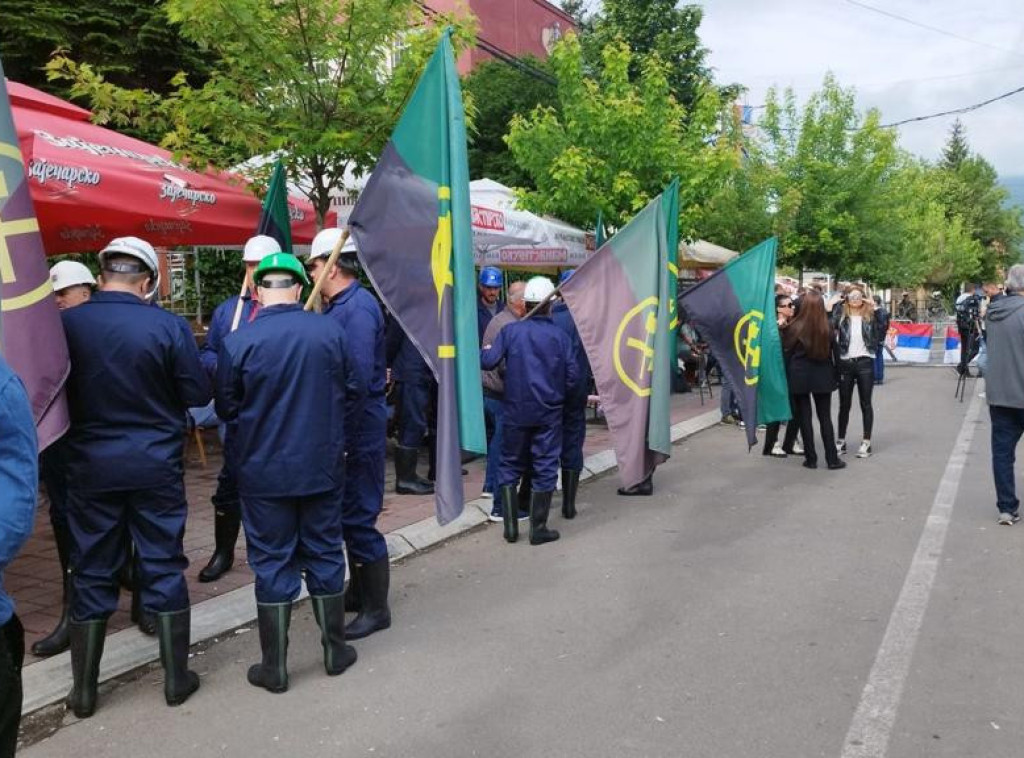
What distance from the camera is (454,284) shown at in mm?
4777

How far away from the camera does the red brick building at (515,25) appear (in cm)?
3094

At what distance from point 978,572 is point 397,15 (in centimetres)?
633

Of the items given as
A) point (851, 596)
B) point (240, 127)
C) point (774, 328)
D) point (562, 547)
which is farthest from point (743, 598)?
point (240, 127)

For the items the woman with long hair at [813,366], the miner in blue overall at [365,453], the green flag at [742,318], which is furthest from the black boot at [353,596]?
the woman with long hair at [813,366]

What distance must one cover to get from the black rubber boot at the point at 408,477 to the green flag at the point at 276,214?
2.33 meters

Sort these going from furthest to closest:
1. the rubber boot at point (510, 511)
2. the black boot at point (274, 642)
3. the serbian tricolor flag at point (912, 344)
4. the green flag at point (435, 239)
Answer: the serbian tricolor flag at point (912, 344) < the rubber boot at point (510, 511) < the green flag at point (435, 239) < the black boot at point (274, 642)

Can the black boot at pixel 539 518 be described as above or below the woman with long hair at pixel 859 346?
below

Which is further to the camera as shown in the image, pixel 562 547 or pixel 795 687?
pixel 562 547

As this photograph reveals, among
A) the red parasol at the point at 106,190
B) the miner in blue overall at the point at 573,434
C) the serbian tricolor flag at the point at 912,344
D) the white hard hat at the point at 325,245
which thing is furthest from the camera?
the serbian tricolor flag at the point at 912,344

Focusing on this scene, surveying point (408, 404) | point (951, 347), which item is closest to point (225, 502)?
point (408, 404)

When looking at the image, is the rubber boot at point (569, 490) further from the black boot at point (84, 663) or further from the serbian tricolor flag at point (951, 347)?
the serbian tricolor flag at point (951, 347)

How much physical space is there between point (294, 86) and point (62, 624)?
5.22 m

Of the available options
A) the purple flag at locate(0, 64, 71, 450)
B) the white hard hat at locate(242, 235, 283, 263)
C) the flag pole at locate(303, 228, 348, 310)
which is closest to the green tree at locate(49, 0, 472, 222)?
the white hard hat at locate(242, 235, 283, 263)

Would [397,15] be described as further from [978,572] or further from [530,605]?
[978,572]
